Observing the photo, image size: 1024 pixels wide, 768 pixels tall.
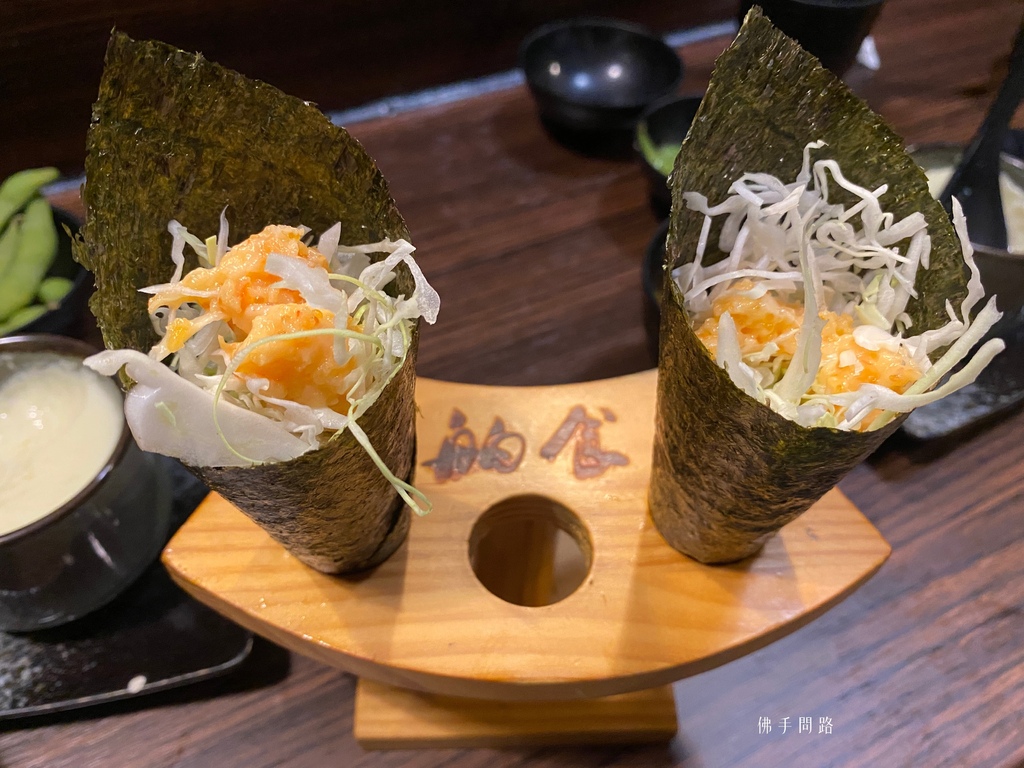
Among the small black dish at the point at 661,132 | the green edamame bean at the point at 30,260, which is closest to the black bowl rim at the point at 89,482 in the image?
the green edamame bean at the point at 30,260

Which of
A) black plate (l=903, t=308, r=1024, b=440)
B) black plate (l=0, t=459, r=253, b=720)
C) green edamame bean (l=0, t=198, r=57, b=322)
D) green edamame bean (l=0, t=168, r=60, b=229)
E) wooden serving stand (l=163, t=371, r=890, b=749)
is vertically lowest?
black plate (l=0, t=459, r=253, b=720)

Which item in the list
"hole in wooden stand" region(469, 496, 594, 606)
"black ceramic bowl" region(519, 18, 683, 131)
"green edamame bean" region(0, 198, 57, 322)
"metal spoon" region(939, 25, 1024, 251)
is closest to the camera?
"hole in wooden stand" region(469, 496, 594, 606)

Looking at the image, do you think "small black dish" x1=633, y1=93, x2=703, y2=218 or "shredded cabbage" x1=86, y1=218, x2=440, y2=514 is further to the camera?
"small black dish" x1=633, y1=93, x2=703, y2=218

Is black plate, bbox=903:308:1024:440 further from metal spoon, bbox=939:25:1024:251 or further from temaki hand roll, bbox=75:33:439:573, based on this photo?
temaki hand roll, bbox=75:33:439:573

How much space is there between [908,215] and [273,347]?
556 mm

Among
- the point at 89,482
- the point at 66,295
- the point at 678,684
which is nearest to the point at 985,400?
the point at 678,684

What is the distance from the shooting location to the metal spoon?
0.87m

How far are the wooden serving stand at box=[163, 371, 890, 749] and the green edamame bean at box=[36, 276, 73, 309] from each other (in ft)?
1.62

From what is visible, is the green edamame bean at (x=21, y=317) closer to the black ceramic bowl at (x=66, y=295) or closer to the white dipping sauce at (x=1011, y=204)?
the black ceramic bowl at (x=66, y=295)

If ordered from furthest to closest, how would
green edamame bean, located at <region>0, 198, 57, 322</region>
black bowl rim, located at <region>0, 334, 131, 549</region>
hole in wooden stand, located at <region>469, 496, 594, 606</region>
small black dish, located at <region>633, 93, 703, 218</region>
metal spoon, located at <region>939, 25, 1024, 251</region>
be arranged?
small black dish, located at <region>633, 93, 703, 218</region> < green edamame bean, located at <region>0, 198, 57, 322</region> < metal spoon, located at <region>939, 25, 1024, 251</region> < hole in wooden stand, located at <region>469, 496, 594, 606</region> < black bowl rim, located at <region>0, 334, 131, 549</region>

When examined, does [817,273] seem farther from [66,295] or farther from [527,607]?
[66,295]

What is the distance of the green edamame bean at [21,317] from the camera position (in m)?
0.93

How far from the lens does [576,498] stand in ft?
2.45

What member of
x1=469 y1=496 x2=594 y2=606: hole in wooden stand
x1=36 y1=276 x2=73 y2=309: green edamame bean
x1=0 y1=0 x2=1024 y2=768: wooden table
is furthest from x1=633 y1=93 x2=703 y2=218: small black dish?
x1=36 y1=276 x2=73 y2=309: green edamame bean
